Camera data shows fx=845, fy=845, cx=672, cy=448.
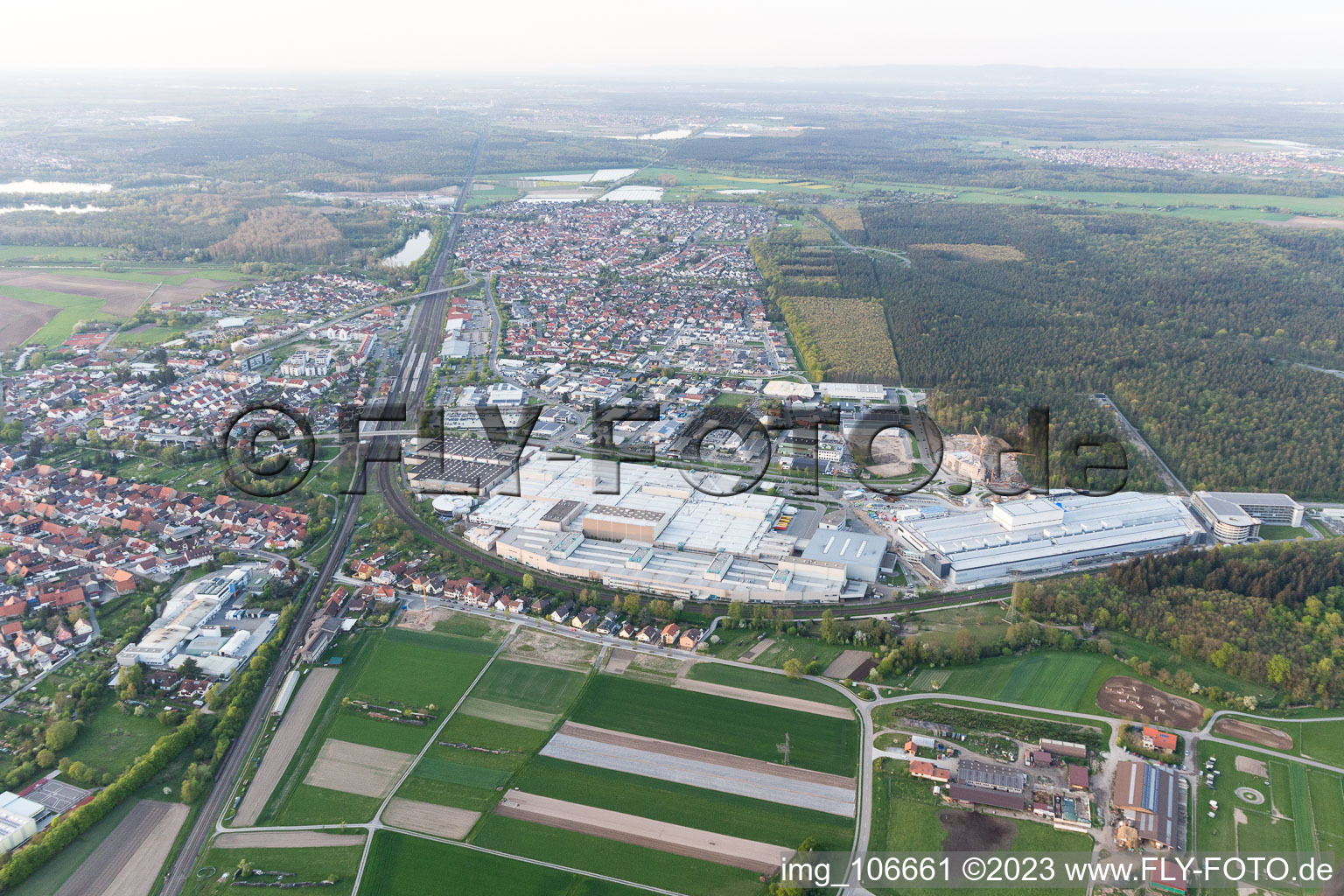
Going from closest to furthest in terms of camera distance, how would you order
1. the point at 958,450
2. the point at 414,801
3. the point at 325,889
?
the point at 325,889 < the point at 414,801 < the point at 958,450

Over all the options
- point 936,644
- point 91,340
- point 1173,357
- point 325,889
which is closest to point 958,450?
point 936,644

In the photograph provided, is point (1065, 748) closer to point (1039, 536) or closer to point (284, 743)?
point (1039, 536)

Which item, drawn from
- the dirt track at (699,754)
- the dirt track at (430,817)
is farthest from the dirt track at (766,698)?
the dirt track at (430,817)

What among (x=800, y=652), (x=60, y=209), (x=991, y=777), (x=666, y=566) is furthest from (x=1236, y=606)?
(x=60, y=209)

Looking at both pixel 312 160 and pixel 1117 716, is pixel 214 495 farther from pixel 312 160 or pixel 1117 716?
pixel 312 160

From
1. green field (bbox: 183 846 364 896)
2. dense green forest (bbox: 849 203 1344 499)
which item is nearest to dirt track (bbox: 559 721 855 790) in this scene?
green field (bbox: 183 846 364 896)

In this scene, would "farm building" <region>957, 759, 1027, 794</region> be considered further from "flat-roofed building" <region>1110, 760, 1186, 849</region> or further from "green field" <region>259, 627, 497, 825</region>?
"green field" <region>259, 627, 497, 825</region>
